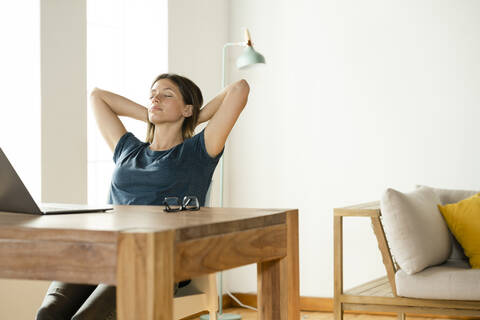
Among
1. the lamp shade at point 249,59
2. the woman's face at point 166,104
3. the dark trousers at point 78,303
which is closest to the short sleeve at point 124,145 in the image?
the woman's face at point 166,104

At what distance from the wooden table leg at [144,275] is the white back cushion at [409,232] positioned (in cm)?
194

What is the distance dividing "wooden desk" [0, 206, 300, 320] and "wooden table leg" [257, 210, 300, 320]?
42 mm

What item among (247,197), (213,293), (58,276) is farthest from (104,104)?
(247,197)

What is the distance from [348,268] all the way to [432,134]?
998mm

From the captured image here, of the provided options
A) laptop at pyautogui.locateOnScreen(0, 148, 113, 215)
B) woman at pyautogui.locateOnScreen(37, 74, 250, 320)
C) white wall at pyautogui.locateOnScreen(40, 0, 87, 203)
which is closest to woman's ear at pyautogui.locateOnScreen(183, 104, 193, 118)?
woman at pyautogui.locateOnScreen(37, 74, 250, 320)

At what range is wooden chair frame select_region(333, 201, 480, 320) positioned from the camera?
108 inches

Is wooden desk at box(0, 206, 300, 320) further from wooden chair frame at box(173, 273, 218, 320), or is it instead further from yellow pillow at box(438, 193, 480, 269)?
yellow pillow at box(438, 193, 480, 269)

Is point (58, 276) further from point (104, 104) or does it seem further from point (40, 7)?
point (40, 7)

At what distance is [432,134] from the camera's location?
406 centimetres

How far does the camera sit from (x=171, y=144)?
2.40m

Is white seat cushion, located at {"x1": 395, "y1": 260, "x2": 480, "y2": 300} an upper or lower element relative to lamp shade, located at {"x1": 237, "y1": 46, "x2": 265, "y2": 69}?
lower

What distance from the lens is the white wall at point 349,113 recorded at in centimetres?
403

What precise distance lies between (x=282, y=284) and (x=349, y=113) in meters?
2.89

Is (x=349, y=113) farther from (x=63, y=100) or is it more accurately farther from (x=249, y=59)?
(x=63, y=100)
